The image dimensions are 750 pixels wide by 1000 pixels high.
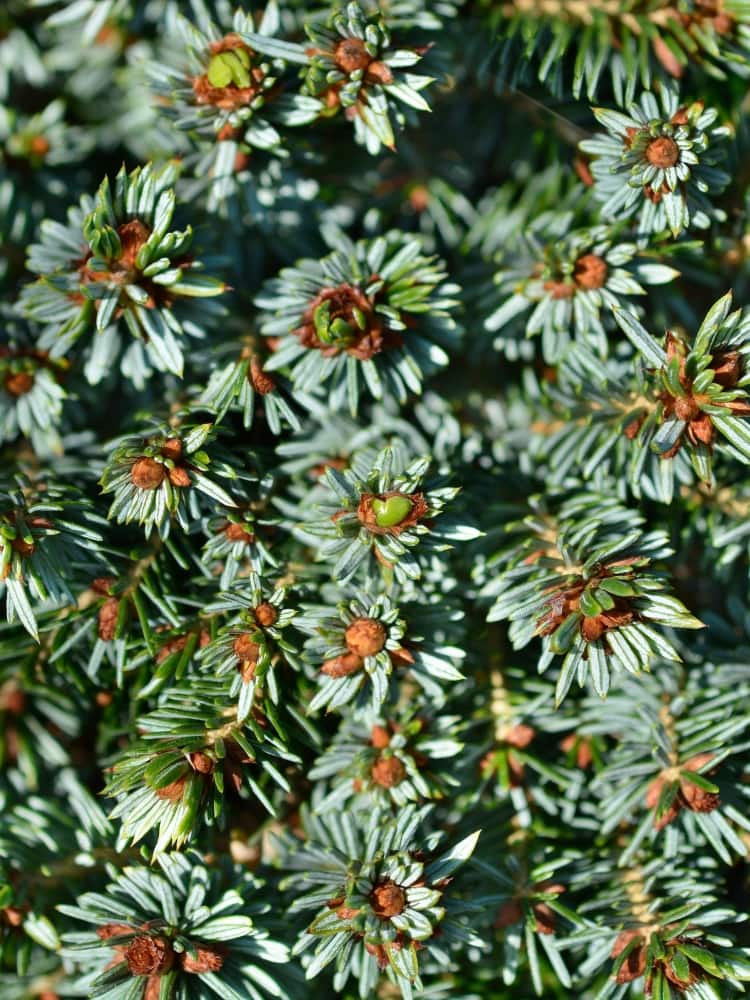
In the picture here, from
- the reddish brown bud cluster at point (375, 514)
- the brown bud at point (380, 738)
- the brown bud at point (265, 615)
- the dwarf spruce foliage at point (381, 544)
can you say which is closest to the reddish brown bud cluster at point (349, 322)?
the dwarf spruce foliage at point (381, 544)

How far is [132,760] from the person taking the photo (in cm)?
96

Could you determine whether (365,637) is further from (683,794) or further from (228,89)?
(228,89)

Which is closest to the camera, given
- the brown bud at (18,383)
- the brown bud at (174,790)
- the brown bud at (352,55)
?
the brown bud at (174,790)

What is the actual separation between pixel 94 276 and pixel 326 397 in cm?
33

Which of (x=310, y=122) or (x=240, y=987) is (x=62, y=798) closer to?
(x=240, y=987)

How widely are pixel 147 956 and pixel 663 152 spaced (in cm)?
108

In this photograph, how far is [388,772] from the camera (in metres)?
1.04

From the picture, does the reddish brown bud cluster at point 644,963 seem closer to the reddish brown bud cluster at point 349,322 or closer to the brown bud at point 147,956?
the brown bud at point 147,956

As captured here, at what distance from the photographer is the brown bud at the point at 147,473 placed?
96 centimetres

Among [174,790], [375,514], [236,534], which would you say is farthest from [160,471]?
[174,790]

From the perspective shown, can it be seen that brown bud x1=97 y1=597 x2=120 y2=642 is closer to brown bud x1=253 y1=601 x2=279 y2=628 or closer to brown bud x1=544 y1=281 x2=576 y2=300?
brown bud x1=253 y1=601 x2=279 y2=628

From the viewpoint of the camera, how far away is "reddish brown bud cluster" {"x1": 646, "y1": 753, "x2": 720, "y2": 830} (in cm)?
104

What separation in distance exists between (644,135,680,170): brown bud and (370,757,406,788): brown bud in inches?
30.2

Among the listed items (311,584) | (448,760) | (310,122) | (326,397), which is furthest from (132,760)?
(310,122)
